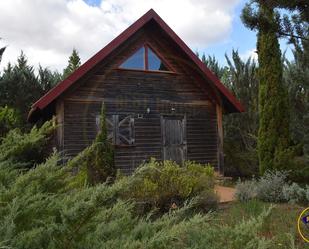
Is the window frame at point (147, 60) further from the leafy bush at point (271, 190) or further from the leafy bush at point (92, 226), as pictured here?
the leafy bush at point (92, 226)

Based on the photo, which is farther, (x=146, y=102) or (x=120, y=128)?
(x=146, y=102)

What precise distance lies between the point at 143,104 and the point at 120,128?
121 cm

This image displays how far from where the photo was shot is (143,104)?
14250 mm

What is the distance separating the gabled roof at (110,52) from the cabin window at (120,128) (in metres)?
1.73

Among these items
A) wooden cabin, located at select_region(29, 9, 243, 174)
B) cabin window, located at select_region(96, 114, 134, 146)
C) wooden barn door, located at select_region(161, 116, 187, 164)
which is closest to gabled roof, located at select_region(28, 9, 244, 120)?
wooden cabin, located at select_region(29, 9, 243, 174)

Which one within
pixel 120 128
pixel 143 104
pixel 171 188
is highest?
pixel 143 104

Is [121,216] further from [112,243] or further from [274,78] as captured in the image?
[274,78]

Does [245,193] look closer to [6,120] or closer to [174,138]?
[174,138]

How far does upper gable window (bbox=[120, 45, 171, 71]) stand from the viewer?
46.4 feet

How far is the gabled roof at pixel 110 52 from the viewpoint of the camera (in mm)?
12203

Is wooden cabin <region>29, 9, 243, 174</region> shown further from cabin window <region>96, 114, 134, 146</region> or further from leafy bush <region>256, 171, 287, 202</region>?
leafy bush <region>256, 171, 287, 202</region>

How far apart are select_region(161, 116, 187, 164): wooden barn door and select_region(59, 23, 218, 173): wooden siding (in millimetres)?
171

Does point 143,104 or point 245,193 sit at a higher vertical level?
point 143,104

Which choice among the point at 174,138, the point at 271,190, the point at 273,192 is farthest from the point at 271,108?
the point at 174,138
